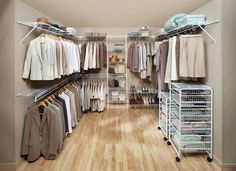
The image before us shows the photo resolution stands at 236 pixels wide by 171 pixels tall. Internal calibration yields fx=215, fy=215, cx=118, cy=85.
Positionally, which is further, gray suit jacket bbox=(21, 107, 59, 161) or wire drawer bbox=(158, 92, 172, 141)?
wire drawer bbox=(158, 92, 172, 141)

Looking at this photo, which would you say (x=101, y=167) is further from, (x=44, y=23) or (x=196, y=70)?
(x=44, y=23)

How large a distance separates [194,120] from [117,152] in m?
→ 1.15

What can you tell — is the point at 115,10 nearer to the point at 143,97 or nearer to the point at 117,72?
the point at 117,72

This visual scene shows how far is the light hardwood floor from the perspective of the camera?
263 cm

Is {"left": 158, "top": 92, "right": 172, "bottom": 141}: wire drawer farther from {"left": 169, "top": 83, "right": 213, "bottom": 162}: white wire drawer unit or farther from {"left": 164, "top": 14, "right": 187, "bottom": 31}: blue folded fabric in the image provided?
{"left": 164, "top": 14, "right": 187, "bottom": 31}: blue folded fabric

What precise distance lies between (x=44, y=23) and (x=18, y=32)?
49 centimetres

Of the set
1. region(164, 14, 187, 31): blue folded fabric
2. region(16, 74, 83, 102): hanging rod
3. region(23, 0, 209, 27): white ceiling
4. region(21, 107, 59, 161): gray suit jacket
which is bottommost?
region(21, 107, 59, 161): gray suit jacket
